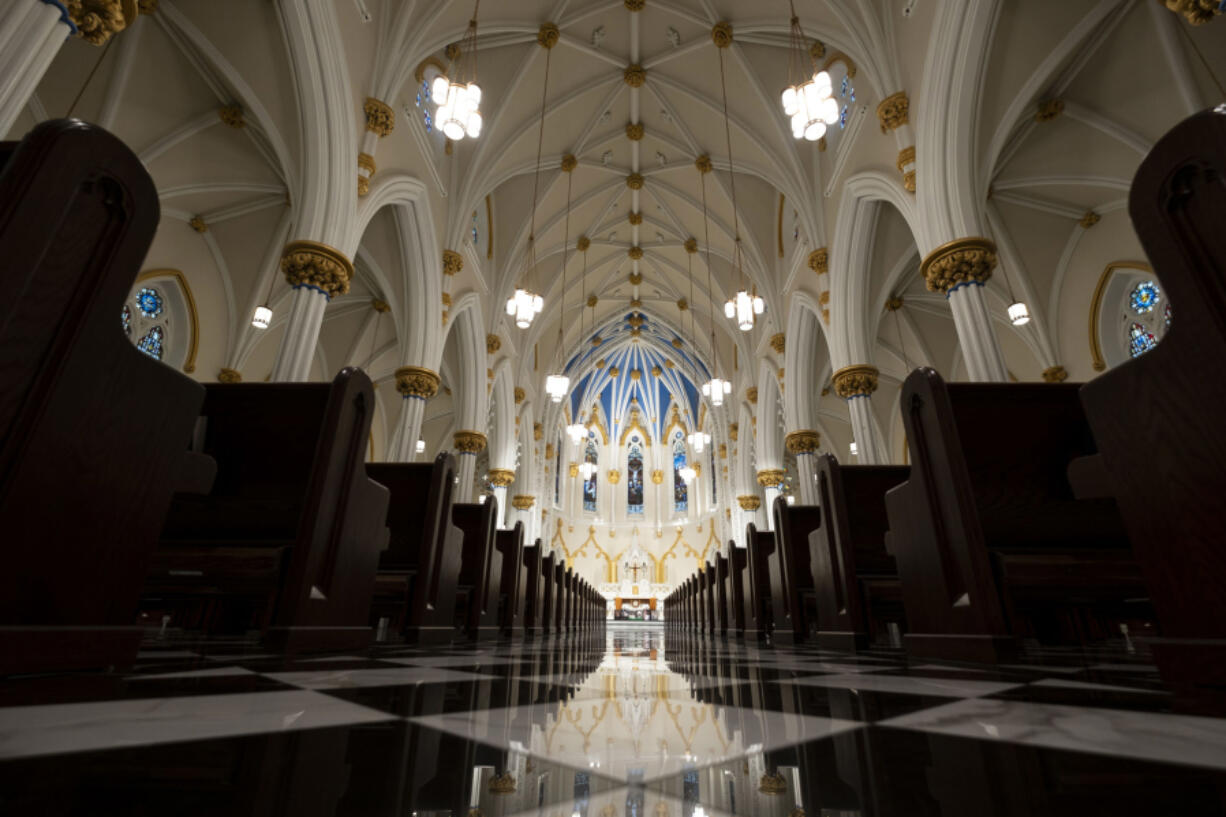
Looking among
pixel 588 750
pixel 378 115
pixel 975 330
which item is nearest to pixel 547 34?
pixel 378 115

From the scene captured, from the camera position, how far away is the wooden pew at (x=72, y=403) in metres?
1.22

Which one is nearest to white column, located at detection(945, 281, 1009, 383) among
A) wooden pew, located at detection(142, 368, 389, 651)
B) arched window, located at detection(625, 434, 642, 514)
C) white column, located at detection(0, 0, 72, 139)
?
wooden pew, located at detection(142, 368, 389, 651)

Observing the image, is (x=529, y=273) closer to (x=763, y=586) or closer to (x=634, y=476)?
(x=763, y=586)

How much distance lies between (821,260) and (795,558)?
7348 mm

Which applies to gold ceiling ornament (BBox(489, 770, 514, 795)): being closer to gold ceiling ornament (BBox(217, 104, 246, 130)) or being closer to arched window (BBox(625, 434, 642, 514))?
gold ceiling ornament (BBox(217, 104, 246, 130))

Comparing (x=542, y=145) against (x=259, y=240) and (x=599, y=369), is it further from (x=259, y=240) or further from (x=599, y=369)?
(x=599, y=369)

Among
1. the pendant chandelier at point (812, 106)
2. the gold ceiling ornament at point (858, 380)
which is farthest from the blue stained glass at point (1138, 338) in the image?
the pendant chandelier at point (812, 106)

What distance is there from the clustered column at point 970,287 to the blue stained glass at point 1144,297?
598cm

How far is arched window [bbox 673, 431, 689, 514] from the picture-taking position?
88.1 ft

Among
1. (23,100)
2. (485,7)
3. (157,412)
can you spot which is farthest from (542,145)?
(157,412)

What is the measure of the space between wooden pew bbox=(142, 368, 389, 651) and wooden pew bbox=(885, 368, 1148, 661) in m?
2.64

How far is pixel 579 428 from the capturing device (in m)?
13.8

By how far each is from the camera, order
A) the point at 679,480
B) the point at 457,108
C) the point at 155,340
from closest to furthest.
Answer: the point at 457,108, the point at 155,340, the point at 679,480

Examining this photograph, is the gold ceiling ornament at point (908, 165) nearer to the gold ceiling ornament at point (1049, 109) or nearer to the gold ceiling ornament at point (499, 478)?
the gold ceiling ornament at point (1049, 109)
